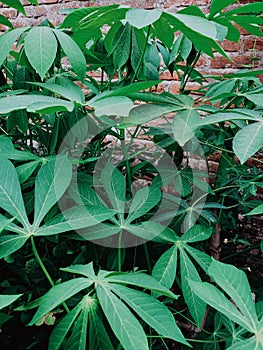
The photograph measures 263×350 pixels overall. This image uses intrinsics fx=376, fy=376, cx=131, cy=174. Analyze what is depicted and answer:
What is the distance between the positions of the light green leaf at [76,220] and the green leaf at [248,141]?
0.23 m

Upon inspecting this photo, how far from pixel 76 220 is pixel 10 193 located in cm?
12

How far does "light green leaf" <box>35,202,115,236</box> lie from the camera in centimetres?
Answer: 61

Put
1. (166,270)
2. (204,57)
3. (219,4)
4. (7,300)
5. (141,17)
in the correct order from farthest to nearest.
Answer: (204,57)
(219,4)
(166,270)
(141,17)
(7,300)

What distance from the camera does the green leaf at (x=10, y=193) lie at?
0.62 meters

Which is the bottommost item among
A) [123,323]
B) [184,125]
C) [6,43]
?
[123,323]

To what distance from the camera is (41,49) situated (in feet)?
2.16

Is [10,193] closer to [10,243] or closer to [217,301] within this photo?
[10,243]

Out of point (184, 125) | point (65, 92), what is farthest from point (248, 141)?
point (65, 92)

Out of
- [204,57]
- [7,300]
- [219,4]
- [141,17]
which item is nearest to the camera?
[7,300]

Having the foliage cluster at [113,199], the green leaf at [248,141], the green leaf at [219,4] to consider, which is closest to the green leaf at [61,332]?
the foliage cluster at [113,199]

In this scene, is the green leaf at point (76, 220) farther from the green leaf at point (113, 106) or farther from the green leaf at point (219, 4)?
the green leaf at point (219, 4)

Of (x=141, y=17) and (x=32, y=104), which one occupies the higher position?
(x=141, y=17)

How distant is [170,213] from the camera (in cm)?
86

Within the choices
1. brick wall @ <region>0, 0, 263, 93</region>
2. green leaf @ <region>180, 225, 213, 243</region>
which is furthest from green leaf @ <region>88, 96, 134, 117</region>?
brick wall @ <region>0, 0, 263, 93</region>
